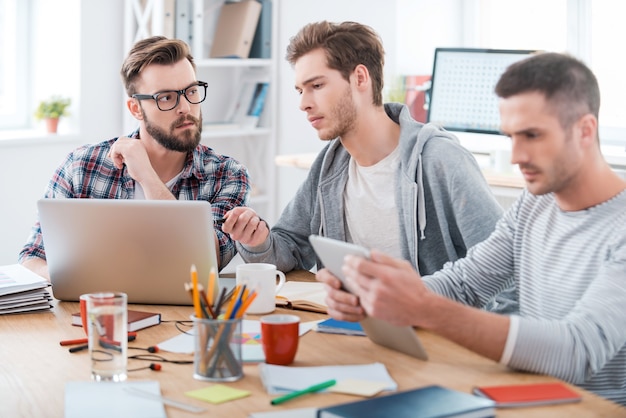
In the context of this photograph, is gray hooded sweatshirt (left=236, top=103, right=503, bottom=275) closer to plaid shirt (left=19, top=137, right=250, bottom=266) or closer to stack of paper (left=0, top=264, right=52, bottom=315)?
plaid shirt (left=19, top=137, right=250, bottom=266)

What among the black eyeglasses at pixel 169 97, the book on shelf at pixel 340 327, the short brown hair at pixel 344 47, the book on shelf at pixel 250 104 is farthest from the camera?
the book on shelf at pixel 250 104

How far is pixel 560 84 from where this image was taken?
1626 mm

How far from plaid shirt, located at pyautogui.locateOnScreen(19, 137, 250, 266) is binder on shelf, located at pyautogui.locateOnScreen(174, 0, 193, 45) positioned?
1.60 meters

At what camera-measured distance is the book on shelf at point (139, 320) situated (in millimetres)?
1754

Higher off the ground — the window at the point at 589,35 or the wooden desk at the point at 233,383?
the window at the point at 589,35

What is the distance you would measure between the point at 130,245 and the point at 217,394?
58 centimetres

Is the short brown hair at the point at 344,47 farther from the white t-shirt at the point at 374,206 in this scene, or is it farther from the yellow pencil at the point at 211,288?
the yellow pencil at the point at 211,288

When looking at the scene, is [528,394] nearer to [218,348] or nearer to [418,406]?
[418,406]

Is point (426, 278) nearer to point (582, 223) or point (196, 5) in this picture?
point (582, 223)

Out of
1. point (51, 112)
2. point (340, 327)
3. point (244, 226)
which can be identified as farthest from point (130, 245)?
point (51, 112)

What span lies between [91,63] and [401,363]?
2793 mm

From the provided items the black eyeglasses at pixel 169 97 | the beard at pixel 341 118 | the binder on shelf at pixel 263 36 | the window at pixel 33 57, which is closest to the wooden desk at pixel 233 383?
the beard at pixel 341 118

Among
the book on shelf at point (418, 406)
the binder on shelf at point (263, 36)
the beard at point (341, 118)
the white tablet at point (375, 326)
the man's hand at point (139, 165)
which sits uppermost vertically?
the binder on shelf at point (263, 36)

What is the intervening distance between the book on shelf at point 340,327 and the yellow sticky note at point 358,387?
0.28 metres
